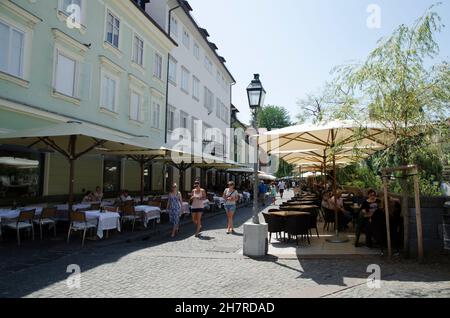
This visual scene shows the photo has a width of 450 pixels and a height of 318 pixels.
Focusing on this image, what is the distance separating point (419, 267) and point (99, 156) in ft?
44.8

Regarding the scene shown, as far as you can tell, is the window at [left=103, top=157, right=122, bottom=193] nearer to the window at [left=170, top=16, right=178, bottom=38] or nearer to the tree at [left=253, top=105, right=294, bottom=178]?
the window at [left=170, top=16, right=178, bottom=38]

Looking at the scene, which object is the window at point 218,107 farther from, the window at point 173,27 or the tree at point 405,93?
the tree at point 405,93

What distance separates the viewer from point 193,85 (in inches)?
1118

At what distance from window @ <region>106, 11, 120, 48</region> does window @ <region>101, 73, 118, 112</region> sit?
163cm

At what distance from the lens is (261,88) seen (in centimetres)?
862

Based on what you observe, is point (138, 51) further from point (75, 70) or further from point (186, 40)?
point (186, 40)

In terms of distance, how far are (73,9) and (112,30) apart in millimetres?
2927

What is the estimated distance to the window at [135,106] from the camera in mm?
18750

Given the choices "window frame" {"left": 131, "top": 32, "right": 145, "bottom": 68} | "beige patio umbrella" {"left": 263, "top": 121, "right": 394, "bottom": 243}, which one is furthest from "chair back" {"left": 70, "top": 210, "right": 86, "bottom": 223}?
"window frame" {"left": 131, "top": 32, "right": 145, "bottom": 68}

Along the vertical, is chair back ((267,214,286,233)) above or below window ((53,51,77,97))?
below

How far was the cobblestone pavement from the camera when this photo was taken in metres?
5.39

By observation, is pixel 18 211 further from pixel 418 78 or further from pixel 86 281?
pixel 418 78

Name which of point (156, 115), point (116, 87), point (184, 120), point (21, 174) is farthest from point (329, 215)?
point (184, 120)

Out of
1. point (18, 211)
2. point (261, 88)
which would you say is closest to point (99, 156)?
point (18, 211)
